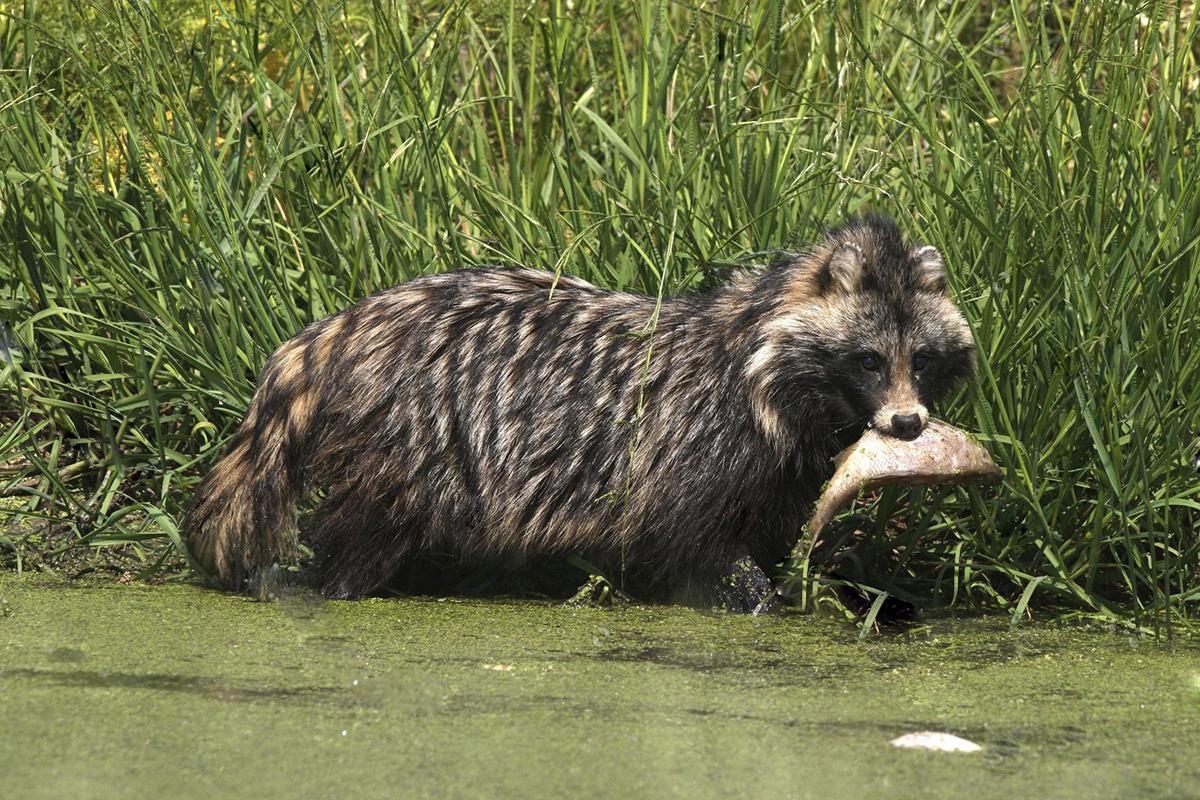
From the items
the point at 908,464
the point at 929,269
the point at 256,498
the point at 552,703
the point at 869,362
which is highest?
the point at 929,269

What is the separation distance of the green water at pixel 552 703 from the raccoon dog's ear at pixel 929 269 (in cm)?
95

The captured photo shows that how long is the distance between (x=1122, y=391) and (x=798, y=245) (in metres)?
1.12

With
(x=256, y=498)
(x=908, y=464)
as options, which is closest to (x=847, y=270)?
(x=908, y=464)

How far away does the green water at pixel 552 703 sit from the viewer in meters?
2.79

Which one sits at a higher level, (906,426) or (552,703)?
(906,426)

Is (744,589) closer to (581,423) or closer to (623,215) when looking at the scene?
(581,423)

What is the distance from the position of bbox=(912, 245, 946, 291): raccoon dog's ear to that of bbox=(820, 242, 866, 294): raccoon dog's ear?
0.17m

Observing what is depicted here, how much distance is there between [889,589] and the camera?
182 inches

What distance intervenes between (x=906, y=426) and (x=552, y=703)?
1.44 metres

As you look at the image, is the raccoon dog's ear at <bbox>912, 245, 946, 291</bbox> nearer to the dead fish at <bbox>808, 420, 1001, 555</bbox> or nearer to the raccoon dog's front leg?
the dead fish at <bbox>808, 420, 1001, 555</bbox>

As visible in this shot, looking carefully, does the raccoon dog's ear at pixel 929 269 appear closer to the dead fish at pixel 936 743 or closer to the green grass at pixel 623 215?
the green grass at pixel 623 215

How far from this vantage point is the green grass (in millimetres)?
4582

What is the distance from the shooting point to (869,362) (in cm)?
455

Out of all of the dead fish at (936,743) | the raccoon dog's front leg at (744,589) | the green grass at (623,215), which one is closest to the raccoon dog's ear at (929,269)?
the green grass at (623,215)
